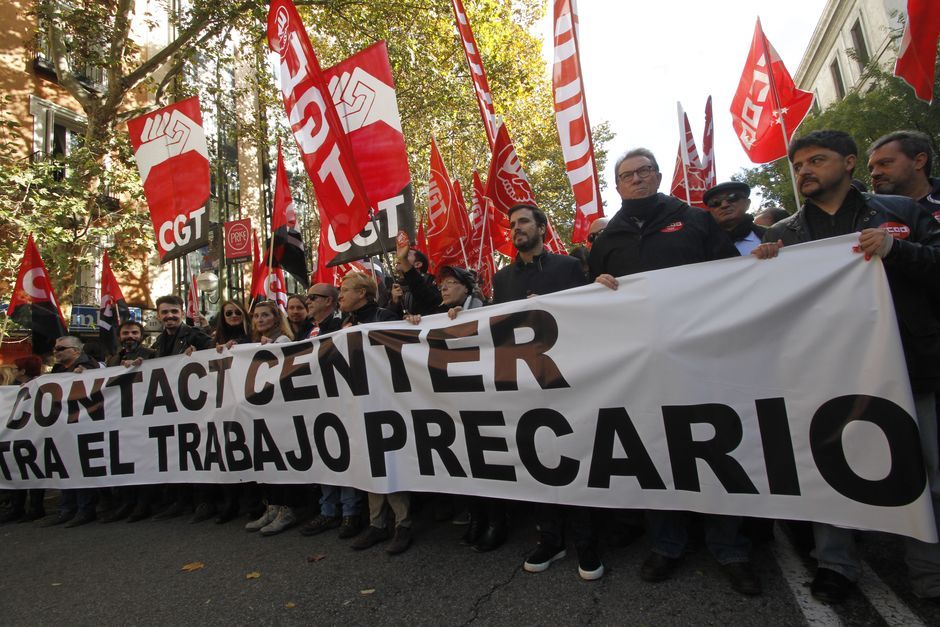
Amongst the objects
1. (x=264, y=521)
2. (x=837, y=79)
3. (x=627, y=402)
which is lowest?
(x=264, y=521)

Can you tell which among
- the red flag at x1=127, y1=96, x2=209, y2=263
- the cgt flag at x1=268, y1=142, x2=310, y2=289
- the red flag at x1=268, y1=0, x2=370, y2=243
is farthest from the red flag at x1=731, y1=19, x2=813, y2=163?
the red flag at x1=127, y1=96, x2=209, y2=263

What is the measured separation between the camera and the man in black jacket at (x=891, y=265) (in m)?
2.30

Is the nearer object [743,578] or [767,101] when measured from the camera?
A: [743,578]

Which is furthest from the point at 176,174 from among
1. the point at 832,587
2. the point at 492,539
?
the point at 832,587

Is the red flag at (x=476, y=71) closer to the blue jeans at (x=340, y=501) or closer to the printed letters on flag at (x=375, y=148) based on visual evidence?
the printed letters on flag at (x=375, y=148)

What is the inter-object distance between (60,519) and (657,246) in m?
5.73

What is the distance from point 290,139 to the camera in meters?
17.9

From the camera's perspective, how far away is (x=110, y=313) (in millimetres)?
8250

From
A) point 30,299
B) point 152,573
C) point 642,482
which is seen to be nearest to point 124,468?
point 152,573

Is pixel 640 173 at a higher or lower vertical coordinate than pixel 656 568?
higher

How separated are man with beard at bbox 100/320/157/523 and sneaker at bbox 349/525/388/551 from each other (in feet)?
8.32

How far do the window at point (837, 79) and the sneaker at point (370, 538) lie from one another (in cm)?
3823

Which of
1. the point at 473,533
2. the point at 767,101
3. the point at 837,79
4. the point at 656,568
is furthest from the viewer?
the point at 837,79

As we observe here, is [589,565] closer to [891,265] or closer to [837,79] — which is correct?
[891,265]
